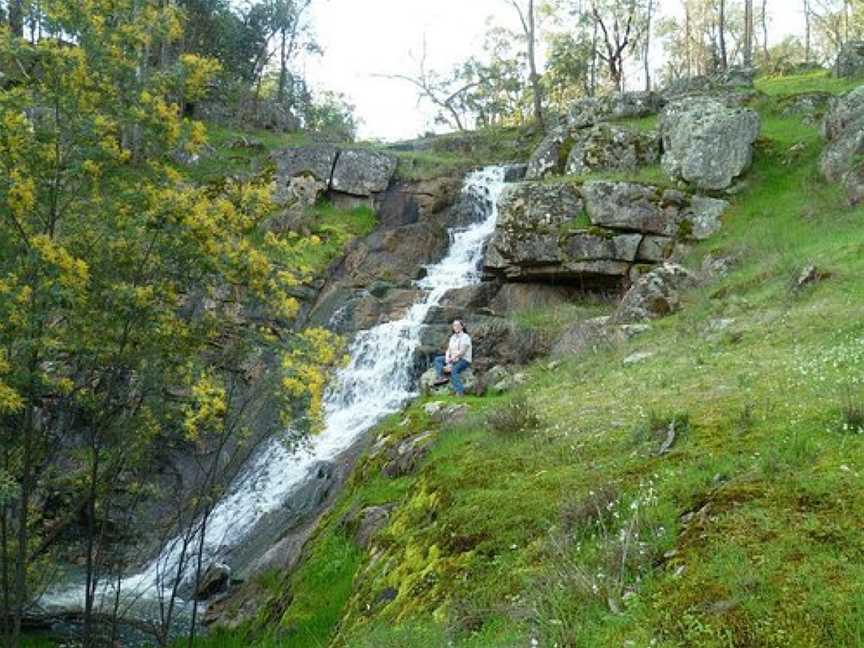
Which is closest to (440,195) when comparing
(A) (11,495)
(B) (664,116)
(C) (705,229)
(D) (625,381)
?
(B) (664,116)

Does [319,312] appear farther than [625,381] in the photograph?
Yes

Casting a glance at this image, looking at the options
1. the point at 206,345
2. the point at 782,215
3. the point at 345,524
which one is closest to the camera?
the point at 345,524

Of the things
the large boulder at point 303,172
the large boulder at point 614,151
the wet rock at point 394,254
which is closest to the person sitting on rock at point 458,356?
the wet rock at point 394,254

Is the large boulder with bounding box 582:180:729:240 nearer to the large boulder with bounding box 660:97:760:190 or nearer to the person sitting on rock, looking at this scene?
the large boulder with bounding box 660:97:760:190

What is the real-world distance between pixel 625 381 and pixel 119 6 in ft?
27.4

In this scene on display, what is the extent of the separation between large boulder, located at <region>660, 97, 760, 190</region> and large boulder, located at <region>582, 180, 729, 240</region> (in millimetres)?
1031

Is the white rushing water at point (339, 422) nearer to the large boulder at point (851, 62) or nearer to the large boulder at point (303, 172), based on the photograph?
the large boulder at point (303, 172)

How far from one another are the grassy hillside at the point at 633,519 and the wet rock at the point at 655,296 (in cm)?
547

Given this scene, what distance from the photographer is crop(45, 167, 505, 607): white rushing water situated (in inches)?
674

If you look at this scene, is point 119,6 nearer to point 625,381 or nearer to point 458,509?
point 458,509

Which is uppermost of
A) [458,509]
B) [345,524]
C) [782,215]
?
[782,215]

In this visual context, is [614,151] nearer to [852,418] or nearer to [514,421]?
[514,421]

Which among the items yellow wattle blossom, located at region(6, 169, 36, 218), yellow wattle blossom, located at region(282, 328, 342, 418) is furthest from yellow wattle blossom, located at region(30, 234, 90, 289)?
yellow wattle blossom, located at region(282, 328, 342, 418)

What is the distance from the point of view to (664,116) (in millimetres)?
26969
